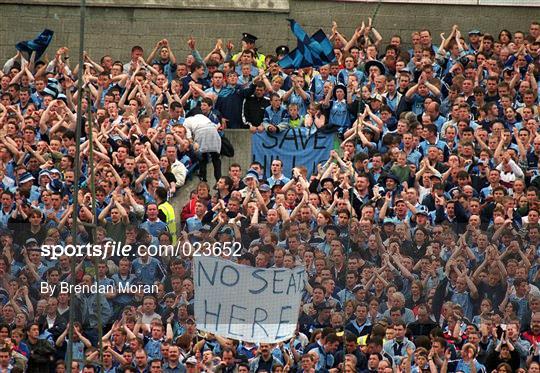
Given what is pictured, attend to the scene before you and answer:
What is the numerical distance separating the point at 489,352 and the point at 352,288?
1.54m

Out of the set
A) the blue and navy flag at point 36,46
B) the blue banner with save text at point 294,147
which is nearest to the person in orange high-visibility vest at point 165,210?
the blue banner with save text at point 294,147

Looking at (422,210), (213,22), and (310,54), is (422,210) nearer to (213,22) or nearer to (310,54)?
(310,54)

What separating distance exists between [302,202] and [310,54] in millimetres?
3752

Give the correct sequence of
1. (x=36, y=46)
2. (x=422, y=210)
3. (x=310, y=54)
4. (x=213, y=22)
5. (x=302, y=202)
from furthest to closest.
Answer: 1. (x=213, y=22)
2. (x=36, y=46)
3. (x=310, y=54)
4. (x=422, y=210)
5. (x=302, y=202)

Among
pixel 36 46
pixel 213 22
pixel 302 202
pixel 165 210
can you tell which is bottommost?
pixel 165 210

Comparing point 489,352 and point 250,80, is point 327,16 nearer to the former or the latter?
point 250,80

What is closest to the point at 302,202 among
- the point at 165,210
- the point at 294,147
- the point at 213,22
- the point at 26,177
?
the point at 165,210

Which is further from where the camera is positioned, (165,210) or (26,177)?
(26,177)

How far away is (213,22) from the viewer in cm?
2777

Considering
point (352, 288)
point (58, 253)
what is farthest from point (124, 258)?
point (352, 288)

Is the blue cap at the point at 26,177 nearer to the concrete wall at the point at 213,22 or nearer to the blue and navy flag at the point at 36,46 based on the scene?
the blue and navy flag at the point at 36,46

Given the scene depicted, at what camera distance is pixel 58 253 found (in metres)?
20.9

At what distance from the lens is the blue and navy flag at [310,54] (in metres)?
26.2

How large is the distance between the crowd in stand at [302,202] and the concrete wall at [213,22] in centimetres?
44
